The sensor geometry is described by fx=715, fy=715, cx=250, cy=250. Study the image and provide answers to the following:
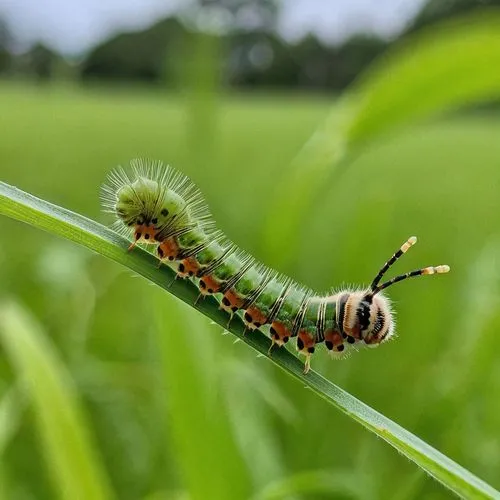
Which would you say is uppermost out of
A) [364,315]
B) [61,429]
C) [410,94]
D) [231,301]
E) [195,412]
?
[410,94]

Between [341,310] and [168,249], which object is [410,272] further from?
[168,249]

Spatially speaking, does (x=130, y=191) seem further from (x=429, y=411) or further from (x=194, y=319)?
(x=429, y=411)

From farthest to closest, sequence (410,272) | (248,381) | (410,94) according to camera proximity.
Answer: (248,381)
(410,94)
(410,272)

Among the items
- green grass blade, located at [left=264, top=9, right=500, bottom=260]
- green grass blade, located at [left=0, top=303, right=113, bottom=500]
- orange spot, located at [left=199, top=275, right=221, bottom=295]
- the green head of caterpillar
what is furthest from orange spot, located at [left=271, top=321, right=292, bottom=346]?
green grass blade, located at [left=264, top=9, right=500, bottom=260]

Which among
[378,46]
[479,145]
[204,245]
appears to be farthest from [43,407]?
[378,46]

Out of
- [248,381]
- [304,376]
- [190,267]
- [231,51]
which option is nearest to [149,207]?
[190,267]

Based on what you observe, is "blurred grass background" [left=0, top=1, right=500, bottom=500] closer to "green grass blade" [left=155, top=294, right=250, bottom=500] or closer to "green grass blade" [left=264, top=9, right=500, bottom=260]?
"green grass blade" [left=155, top=294, right=250, bottom=500]
